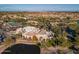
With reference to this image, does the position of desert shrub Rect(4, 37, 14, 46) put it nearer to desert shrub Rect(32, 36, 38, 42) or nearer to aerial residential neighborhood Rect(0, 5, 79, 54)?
aerial residential neighborhood Rect(0, 5, 79, 54)

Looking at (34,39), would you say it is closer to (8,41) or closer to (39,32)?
(39,32)

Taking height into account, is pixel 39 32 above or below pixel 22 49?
above

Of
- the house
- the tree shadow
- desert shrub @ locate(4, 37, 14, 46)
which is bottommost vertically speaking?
the tree shadow

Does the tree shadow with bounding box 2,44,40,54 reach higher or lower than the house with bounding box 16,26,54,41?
lower

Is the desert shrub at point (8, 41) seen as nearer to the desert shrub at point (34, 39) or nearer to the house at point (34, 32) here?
the house at point (34, 32)

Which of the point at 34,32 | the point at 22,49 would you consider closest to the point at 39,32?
the point at 34,32

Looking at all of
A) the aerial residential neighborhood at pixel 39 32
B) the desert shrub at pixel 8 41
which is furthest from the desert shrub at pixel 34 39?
the desert shrub at pixel 8 41

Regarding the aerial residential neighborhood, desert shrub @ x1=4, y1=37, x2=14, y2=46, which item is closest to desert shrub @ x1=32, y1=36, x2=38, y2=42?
the aerial residential neighborhood

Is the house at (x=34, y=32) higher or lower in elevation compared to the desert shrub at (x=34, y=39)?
higher
